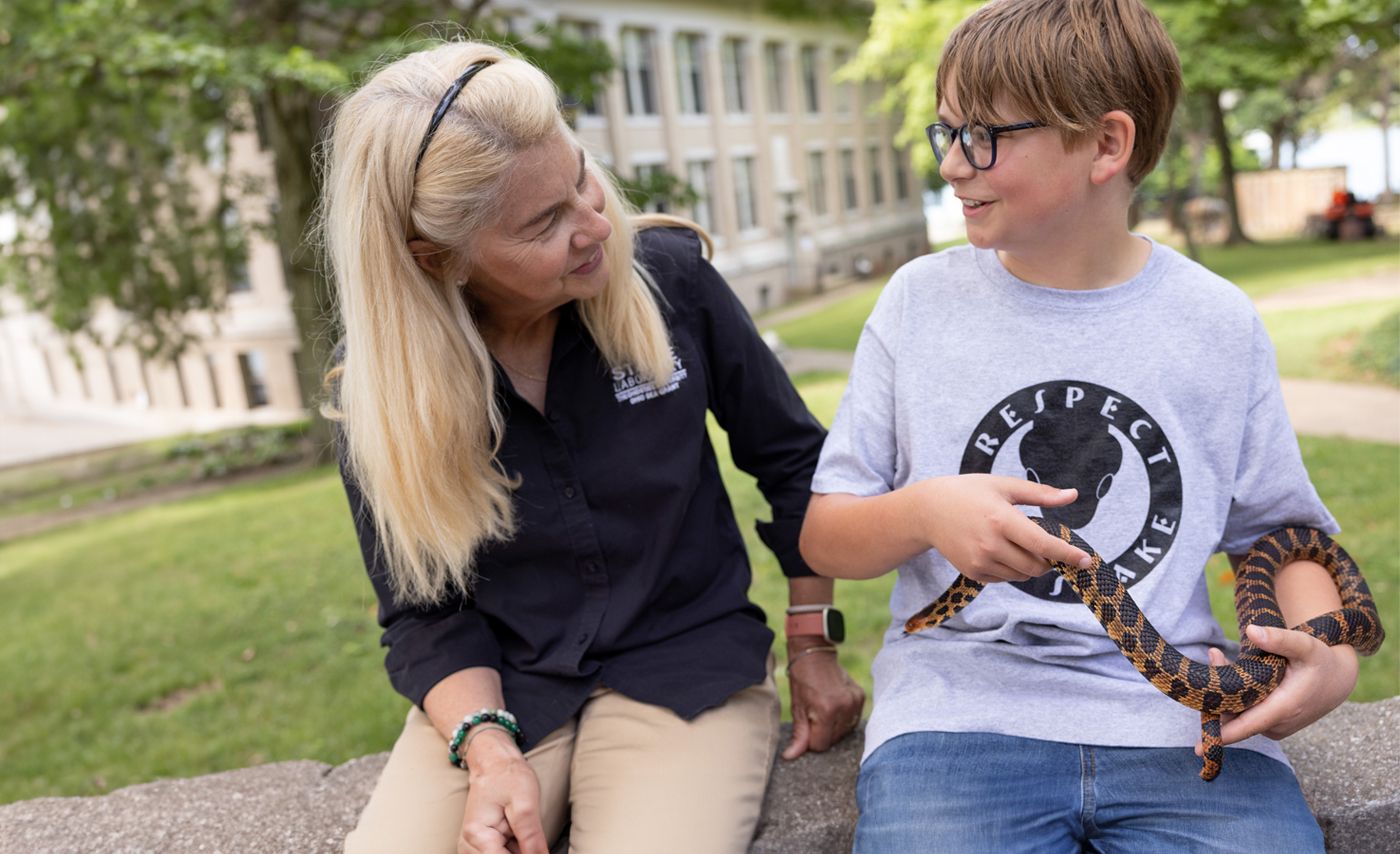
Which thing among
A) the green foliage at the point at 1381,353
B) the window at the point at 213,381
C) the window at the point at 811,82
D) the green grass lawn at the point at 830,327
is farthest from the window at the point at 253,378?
the green foliage at the point at 1381,353

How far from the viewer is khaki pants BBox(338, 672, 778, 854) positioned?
7.54 feet

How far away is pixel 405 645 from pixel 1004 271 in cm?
158

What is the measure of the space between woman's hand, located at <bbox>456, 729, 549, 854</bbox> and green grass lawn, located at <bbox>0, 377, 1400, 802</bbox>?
125 inches

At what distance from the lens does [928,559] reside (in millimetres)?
2373

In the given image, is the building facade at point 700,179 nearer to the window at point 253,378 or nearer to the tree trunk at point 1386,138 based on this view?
the window at point 253,378

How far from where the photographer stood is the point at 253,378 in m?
26.3

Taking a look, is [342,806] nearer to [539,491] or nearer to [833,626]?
[539,491]

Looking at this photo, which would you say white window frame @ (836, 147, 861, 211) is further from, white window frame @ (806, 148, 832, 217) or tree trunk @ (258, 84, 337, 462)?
tree trunk @ (258, 84, 337, 462)

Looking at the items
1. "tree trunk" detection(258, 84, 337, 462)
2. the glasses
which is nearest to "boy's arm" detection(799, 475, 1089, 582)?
the glasses

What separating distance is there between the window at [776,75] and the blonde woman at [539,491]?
1410 inches

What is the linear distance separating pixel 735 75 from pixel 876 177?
37.3 ft

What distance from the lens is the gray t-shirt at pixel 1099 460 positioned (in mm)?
2201

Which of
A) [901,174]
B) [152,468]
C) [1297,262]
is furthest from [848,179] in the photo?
[152,468]

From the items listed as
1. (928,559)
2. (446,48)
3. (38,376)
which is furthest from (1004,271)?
(38,376)
